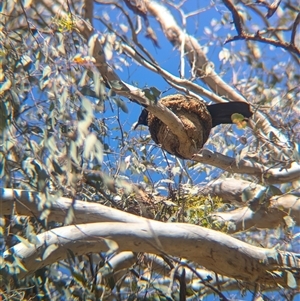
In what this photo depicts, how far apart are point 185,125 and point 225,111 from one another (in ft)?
0.96

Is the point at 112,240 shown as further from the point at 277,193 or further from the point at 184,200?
the point at 184,200

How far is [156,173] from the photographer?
378cm

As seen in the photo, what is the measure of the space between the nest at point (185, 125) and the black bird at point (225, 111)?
52 millimetres

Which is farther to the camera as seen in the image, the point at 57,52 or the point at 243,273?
the point at 57,52

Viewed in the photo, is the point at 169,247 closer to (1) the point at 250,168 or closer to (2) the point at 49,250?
(2) the point at 49,250

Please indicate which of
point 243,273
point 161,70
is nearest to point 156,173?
point 161,70

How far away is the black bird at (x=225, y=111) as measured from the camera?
3161 millimetres

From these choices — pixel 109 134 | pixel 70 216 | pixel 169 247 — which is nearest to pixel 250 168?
pixel 109 134

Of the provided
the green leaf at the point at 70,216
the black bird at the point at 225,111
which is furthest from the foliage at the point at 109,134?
the black bird at the point at 225,111

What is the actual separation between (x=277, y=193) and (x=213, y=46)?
2280mm

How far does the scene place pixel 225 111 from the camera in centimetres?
320

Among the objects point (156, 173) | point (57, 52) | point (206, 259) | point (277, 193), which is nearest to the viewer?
point (206, 259)

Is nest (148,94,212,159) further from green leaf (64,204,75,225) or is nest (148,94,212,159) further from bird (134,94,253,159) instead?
green leaf (64,204,75,225)

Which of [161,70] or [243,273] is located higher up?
[161,70]
